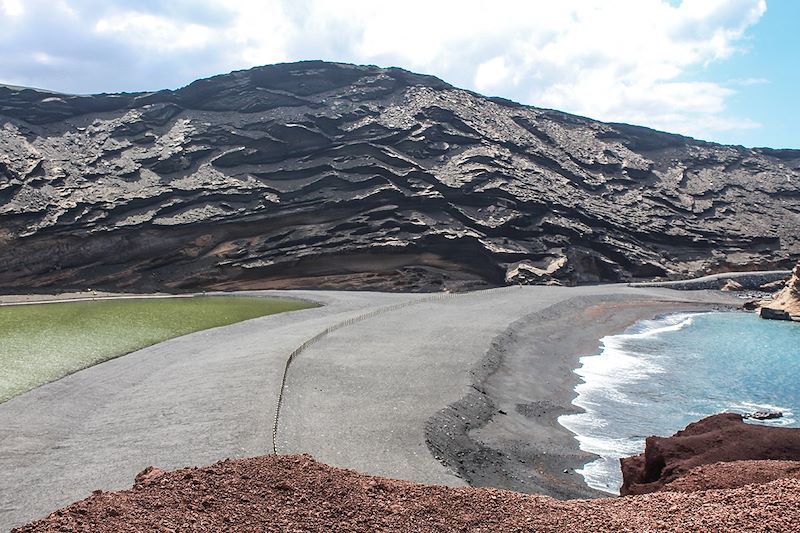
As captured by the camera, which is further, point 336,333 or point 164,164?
point 164,164

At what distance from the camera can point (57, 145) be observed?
5722cm

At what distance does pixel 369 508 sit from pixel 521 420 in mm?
11539

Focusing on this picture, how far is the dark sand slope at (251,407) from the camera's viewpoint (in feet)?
41.7

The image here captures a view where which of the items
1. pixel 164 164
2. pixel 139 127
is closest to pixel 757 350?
pixel 164 164

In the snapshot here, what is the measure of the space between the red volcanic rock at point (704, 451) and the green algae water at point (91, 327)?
17107 mm

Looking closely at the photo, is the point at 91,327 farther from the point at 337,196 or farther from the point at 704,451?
the point at 337,196

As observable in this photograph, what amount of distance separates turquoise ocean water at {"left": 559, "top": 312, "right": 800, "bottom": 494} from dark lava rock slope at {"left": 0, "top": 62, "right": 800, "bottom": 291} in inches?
781

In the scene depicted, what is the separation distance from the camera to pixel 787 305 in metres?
41.8

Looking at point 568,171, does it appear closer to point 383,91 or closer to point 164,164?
point 383,91

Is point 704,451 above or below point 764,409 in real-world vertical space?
above

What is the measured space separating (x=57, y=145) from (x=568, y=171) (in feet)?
171

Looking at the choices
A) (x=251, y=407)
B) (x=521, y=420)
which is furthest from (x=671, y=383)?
(x=251, y=407)

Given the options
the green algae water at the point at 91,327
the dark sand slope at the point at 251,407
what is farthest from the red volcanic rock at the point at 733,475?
the green algae water at the point at 91,327

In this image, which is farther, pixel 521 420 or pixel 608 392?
pixel 608 392
